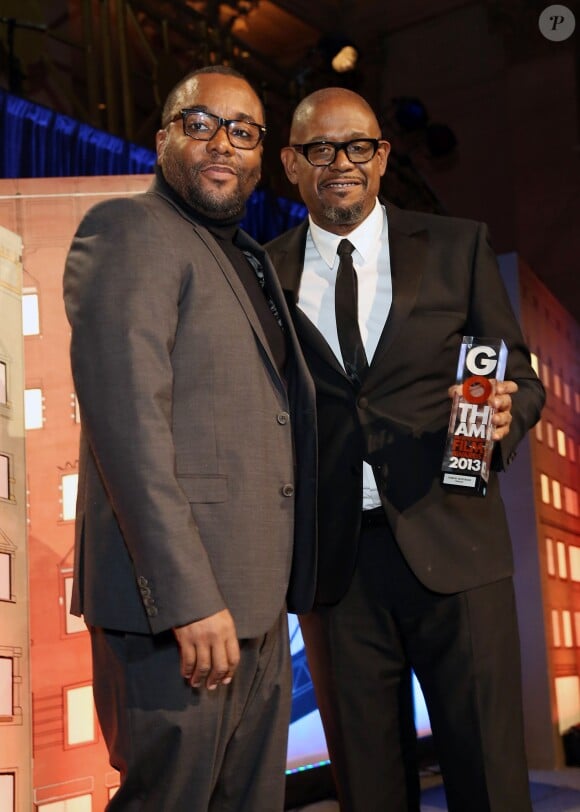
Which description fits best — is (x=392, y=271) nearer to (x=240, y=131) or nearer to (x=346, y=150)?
(x=346, y=150)

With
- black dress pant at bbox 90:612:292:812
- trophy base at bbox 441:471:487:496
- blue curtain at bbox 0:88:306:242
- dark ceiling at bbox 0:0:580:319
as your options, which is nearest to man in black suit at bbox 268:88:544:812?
trophy base at bbox 441:471:487:496

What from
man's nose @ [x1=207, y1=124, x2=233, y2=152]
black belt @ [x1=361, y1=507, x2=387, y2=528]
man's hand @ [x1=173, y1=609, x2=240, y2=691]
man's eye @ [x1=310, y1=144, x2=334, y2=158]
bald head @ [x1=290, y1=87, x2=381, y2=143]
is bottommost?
man's hand @ [x1=173, y1=609, x2=240, y2=691]

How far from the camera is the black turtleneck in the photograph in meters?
1.77

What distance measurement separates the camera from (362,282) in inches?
83.5

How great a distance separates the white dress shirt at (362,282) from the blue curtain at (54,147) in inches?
80.2

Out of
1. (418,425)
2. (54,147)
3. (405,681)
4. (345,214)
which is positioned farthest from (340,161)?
(54,147)

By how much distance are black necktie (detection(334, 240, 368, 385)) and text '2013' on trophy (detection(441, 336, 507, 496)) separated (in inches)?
10.0

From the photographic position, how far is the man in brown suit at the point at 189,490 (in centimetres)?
146

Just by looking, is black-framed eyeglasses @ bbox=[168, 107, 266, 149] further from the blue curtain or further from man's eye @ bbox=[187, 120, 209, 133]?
the blue curtain

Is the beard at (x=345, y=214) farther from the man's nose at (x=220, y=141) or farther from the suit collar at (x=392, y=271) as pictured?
the man's nose at (x=220, y=141)

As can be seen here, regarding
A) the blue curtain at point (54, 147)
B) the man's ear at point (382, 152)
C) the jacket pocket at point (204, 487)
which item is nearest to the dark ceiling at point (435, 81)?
the blue curtain at point (54, 147)

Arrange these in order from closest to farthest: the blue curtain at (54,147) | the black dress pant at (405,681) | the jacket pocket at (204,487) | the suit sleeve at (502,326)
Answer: the jacket pocket at (204,487)
the black dress pant at (405,681)
the suit sleeve at (502,326)
the blue curtain at (54,147)

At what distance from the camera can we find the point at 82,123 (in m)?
3.95

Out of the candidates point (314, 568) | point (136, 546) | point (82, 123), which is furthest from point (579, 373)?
point (136, 546)
